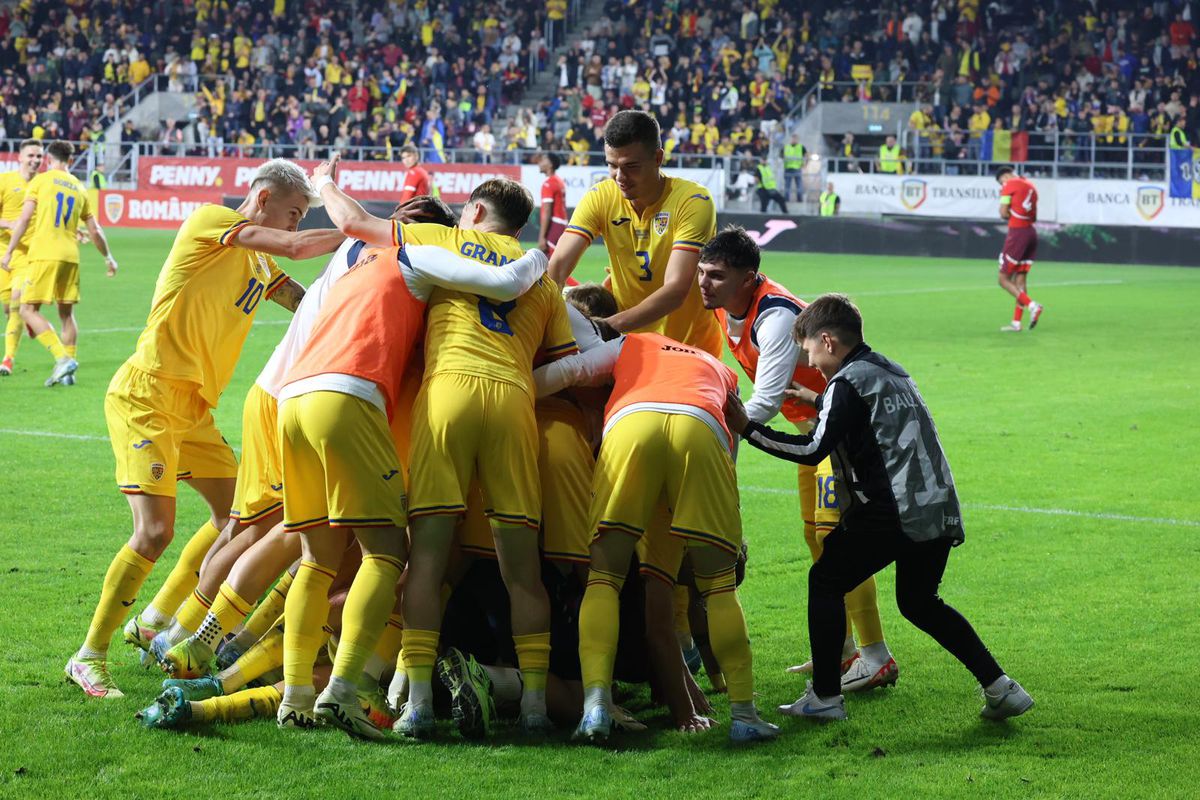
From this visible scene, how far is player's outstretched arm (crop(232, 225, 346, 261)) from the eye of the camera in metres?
5.49

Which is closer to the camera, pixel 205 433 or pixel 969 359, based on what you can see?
pixel 205 433

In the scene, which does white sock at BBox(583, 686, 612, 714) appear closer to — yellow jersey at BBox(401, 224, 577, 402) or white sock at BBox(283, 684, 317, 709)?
white sock at BBox(283, 684, 317, 709)

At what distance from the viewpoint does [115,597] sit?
5324mm

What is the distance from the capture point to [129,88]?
138ft

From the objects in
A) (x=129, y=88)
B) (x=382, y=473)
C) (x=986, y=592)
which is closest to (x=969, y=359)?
(x=986, y=592)

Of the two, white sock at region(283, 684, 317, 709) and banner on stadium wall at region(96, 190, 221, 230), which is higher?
banner on stadium wall at region(96, 190, 221, 230)

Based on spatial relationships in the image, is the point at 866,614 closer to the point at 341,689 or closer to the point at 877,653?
the point at 877,653

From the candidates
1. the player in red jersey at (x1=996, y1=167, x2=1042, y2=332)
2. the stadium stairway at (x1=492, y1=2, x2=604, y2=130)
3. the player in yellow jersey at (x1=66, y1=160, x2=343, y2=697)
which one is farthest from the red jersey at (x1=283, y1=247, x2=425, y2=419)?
the stadium stairway at (x1=492, y1=2, x2=604, y2=130)

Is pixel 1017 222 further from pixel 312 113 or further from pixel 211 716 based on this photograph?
pixel 312 113

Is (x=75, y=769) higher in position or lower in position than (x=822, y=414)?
lower

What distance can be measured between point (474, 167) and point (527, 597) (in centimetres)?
2941

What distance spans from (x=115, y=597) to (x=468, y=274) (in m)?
1.82

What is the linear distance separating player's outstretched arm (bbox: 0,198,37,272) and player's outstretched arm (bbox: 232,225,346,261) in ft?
30.0

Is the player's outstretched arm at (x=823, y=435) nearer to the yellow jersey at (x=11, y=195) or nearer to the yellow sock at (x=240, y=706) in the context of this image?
the yellow sock at (x=240, y=706)
